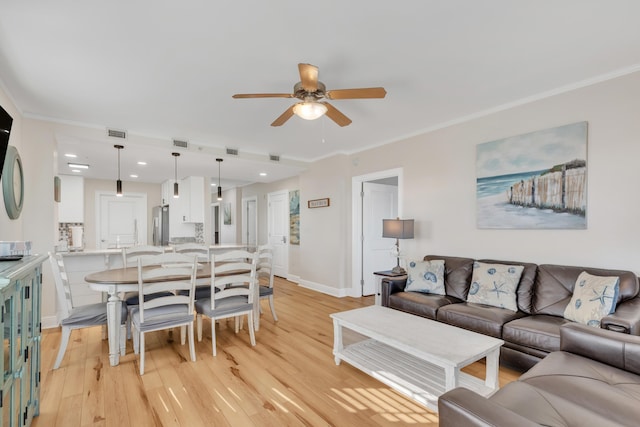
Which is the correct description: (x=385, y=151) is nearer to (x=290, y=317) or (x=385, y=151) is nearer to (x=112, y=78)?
(x=290, y=317)

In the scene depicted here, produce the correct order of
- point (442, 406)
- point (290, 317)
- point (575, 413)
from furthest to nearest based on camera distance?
point (290, 317) < point (575, 413) < point (442, 406)

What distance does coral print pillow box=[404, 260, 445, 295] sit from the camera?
3615 millimetres

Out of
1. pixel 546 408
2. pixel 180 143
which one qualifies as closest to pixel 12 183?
pixel 180 143

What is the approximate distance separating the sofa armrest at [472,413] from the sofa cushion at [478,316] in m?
1.75

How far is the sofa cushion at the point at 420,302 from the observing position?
126 inches

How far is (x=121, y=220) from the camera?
306 inches

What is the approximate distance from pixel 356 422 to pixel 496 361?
1.08 meters

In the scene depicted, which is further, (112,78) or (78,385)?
(112,78)

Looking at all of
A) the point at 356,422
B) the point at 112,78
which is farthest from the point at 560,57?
the point at 112,78

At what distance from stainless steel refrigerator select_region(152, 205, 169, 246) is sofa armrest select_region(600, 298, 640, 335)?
7.45 meters

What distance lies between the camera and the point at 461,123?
3902 millimetres

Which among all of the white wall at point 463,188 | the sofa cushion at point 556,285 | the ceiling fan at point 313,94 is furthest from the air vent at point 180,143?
the sofa cushion at point 556,285

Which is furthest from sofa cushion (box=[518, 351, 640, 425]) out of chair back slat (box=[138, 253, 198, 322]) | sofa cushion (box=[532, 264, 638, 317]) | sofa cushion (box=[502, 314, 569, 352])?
chair back slat (box=[138, 253, 198, 322])

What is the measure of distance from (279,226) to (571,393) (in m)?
6.40
